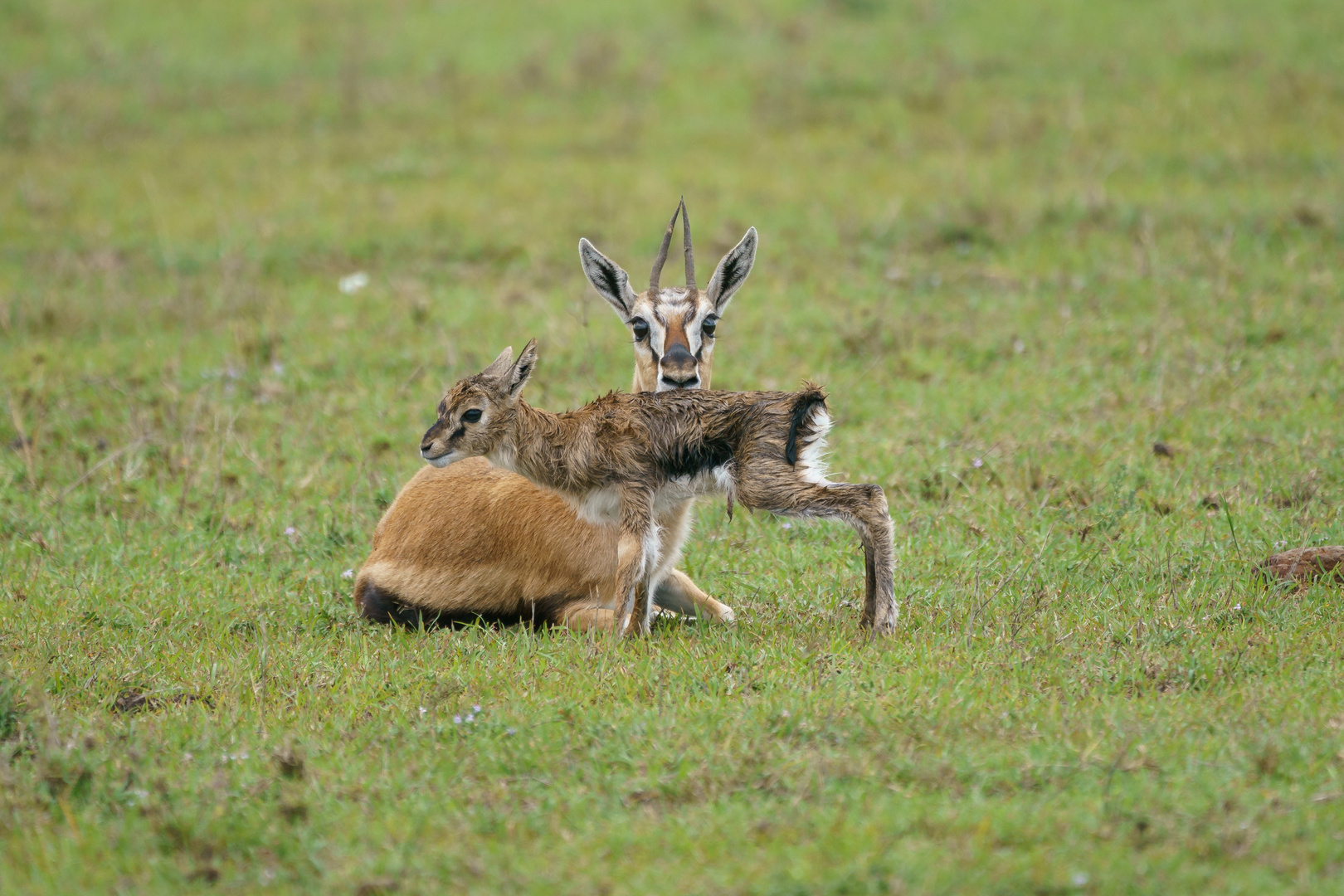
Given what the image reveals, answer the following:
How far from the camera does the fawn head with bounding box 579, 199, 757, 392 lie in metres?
6.46

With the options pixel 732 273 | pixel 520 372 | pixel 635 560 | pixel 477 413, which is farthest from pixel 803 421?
pixel 732 273

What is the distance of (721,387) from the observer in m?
8.80

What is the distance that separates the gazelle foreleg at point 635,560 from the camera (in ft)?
18.1

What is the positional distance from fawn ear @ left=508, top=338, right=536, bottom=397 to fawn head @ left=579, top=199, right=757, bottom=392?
0.78 metres

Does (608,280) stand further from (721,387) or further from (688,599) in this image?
(688,599)

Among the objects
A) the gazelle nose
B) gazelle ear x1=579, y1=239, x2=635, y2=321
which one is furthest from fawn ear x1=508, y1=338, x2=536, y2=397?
gazelle ear x1=579, y1=239, x2=635, y2=321

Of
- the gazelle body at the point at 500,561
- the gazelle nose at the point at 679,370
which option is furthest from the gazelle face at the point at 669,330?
the gazelle body at the point at 500,561

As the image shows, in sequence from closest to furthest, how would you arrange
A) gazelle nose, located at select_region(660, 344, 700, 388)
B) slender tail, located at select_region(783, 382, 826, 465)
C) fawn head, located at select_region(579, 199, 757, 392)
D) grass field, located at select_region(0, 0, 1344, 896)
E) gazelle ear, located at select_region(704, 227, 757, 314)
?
grass field, located at select_region(0, 0, 1344, 896)
slender tail, located at select_region(783, 382, 826, 465)
gazelle nose, located at select_region(660, 344, 700, 388)
fawn head, located at select_region(579, 199, 757, 392)
gazelle ear, located at select_region(704, 227, 757, 314)

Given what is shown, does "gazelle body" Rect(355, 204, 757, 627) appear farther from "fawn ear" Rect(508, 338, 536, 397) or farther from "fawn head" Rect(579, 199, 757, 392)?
"fawn ear" Rect(508, 338, 536, 397)

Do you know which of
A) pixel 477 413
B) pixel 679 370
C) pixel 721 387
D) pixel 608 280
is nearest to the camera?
pixel 477 413

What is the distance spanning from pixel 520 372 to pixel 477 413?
0.82ft

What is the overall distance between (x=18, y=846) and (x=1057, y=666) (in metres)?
3.39

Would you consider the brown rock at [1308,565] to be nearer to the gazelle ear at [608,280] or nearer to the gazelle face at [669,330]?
the gazelle face at [669,330]

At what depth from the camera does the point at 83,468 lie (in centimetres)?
799
